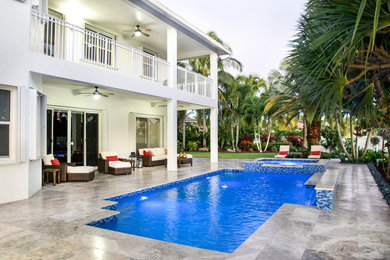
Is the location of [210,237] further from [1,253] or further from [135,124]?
[135,124]

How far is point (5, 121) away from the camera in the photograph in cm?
644

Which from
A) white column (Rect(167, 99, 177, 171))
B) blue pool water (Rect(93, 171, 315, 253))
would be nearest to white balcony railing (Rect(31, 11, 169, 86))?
white column (Rect(167, 99, 177, 171))

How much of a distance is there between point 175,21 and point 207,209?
813 cm

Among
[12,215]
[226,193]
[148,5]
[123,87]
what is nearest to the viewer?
[12,215]

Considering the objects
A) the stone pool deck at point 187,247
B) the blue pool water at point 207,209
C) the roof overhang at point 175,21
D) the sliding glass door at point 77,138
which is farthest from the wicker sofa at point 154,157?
the stone pool deck at point 187,247

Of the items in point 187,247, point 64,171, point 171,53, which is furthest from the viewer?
point 171,53

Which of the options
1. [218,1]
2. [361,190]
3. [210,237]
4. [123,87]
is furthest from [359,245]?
[218,1]

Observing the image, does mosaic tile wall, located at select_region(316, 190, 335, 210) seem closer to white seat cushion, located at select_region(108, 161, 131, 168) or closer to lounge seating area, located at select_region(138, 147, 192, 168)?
white seat cushion, located at select_region(108, 161, 131, 168)

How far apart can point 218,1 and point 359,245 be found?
46.0 meters

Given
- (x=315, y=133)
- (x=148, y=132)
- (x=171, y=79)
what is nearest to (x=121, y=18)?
(x=171, y=79)

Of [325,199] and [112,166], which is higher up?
[112,166]

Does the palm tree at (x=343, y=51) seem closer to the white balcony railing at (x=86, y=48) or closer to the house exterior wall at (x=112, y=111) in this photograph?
the white balcony railing at (x=86, y=48)

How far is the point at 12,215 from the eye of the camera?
540 cm

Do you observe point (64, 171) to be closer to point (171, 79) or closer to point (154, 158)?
point (154, 158)
